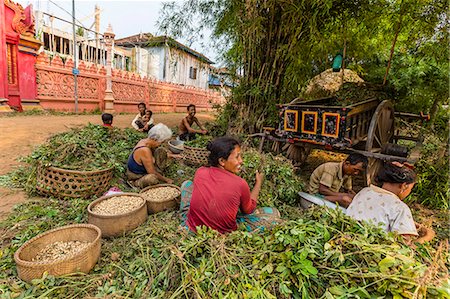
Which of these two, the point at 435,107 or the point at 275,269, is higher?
the point at 435,107

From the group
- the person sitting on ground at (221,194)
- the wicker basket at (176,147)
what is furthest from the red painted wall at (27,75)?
the person sitting on ground at (221,194)

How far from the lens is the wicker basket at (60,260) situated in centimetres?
159

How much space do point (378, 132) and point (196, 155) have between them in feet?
10.8

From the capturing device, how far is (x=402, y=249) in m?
1.32

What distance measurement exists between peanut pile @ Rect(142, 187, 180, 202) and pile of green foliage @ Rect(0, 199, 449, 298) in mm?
995

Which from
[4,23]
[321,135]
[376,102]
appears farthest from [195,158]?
[4,23]

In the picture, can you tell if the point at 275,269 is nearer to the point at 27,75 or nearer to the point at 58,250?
the point at 58,250

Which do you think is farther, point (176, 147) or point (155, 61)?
point (155, 61)

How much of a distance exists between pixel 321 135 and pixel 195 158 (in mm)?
2093

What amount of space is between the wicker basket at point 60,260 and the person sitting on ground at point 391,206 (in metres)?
2.08

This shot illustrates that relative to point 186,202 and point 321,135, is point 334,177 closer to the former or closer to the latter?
point 321,135

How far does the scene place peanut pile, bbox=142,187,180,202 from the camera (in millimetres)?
2961

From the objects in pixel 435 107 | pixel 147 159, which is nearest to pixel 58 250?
pixel 147 159

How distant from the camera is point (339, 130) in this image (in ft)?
12.0
